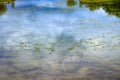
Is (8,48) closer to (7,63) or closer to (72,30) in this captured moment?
(7,63)

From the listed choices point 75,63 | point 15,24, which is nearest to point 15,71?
point 75,63

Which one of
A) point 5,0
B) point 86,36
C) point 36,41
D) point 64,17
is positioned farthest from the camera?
point 5,0

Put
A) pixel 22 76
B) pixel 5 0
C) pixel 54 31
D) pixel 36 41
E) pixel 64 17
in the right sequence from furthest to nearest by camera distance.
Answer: pixel 5 0
pixel 64 17
pixel 54 31
pixel 36 41
pixel 22 76

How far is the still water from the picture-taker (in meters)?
16.6

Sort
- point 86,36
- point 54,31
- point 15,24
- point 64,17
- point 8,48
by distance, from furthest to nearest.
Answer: point 64,17, point 15,24, point 54,31, point 86,36, point 8,48

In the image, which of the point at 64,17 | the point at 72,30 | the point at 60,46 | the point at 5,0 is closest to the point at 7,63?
the point at 60,46

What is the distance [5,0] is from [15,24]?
1214 inches

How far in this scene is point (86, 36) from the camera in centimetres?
2578

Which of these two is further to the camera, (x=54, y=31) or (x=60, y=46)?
(x=54, y=31)

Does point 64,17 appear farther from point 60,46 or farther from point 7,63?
point 7,63

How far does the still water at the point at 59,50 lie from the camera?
54.4 ft

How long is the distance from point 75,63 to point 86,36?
788cm

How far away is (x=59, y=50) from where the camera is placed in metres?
21.2

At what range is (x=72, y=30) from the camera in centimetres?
2834
